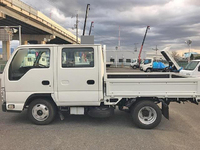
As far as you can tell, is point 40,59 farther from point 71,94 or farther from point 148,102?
point 148,102

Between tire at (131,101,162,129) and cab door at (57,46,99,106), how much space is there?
1057mm

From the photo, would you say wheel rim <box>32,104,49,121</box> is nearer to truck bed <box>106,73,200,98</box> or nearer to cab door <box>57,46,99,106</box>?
cab door <box>57,46,99,106</box>

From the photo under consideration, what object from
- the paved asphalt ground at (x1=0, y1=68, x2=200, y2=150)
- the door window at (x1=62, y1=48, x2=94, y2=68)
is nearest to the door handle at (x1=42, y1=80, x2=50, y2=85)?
the door window at (x1=62, y1=48, x2=94, y2=68)

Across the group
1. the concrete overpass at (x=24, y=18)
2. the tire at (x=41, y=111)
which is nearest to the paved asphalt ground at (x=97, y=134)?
the tire at (x=41, y=111)

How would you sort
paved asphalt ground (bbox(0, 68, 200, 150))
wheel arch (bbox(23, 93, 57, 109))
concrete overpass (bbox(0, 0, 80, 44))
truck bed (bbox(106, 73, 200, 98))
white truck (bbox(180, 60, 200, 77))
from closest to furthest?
paved asphalt ground (bbox(0, 68, 200, 150)) → truck bed (bbox(106, 73, 200, 98)) → wheel arch (bbox(23, 93, 57, 109)) → white truck (bbox(180, 60, 200, 77)) → concrete overpass (bbox(0, 0, 80, 44))

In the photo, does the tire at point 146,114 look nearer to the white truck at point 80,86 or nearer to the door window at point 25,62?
the white truck at point 80,86

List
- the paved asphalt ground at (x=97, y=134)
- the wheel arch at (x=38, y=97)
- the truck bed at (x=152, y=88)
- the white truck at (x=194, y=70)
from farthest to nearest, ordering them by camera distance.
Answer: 1. the white truck at (x=194, y=70)
2. the wheel arch at (x=38, y=97)
3. the truck bed at (x=152, y=88)
4. the paved asphalt ground at (x=97, y=134)

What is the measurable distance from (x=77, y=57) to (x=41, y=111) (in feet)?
5.59

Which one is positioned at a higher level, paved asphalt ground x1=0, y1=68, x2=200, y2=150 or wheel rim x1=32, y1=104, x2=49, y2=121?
wheel rim x1=32, y1=104, x2=49, y2=121

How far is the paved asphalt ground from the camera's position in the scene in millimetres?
3703

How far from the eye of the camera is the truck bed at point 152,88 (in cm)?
448

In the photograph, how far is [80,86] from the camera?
4551mm

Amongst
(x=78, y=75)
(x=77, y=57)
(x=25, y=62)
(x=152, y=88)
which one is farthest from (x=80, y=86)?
(x=152, y=88)

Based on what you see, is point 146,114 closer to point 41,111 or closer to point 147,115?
point 147,115
